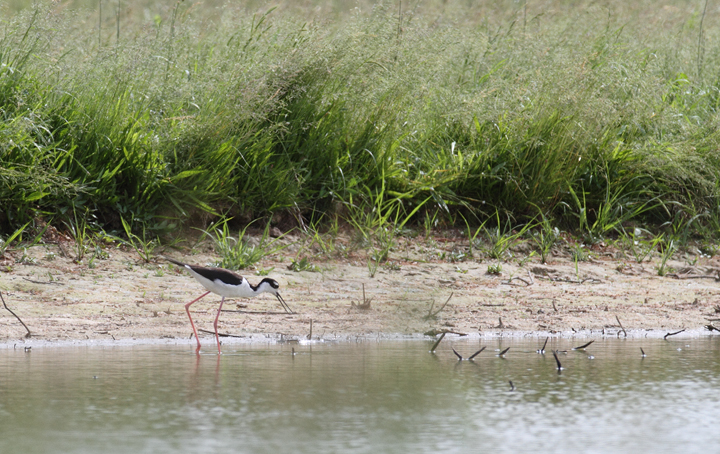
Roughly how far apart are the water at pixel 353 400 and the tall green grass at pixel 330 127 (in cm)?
200

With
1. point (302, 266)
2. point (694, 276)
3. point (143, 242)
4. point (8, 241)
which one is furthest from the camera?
point (694, 276)

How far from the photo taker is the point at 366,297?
6.34 m

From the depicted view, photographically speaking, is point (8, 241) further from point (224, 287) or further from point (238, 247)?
point (224, 287)

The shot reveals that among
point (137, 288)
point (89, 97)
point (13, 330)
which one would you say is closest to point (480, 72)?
point (89, 97)

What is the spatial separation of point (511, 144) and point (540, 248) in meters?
0.89

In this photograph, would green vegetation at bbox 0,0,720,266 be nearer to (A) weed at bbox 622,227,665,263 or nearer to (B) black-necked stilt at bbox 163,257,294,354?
(A) weed at bbox 622,227,665,263

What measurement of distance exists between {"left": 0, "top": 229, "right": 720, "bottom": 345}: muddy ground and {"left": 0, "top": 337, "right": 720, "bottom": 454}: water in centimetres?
43

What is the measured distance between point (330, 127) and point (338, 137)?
103 mm

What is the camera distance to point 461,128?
8.12 m

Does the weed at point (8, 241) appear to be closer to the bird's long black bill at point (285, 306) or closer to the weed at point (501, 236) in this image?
the bird's long black bill at point (285, 306)

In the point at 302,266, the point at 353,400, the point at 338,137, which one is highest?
the point at 338,137

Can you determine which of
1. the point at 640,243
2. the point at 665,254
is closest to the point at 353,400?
the point at 665,254

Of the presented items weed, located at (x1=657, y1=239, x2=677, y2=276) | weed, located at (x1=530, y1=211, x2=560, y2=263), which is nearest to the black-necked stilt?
weed, located at (x1=530, y1=211, x2=560, y2=263)

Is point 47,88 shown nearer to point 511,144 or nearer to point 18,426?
point 511,144
